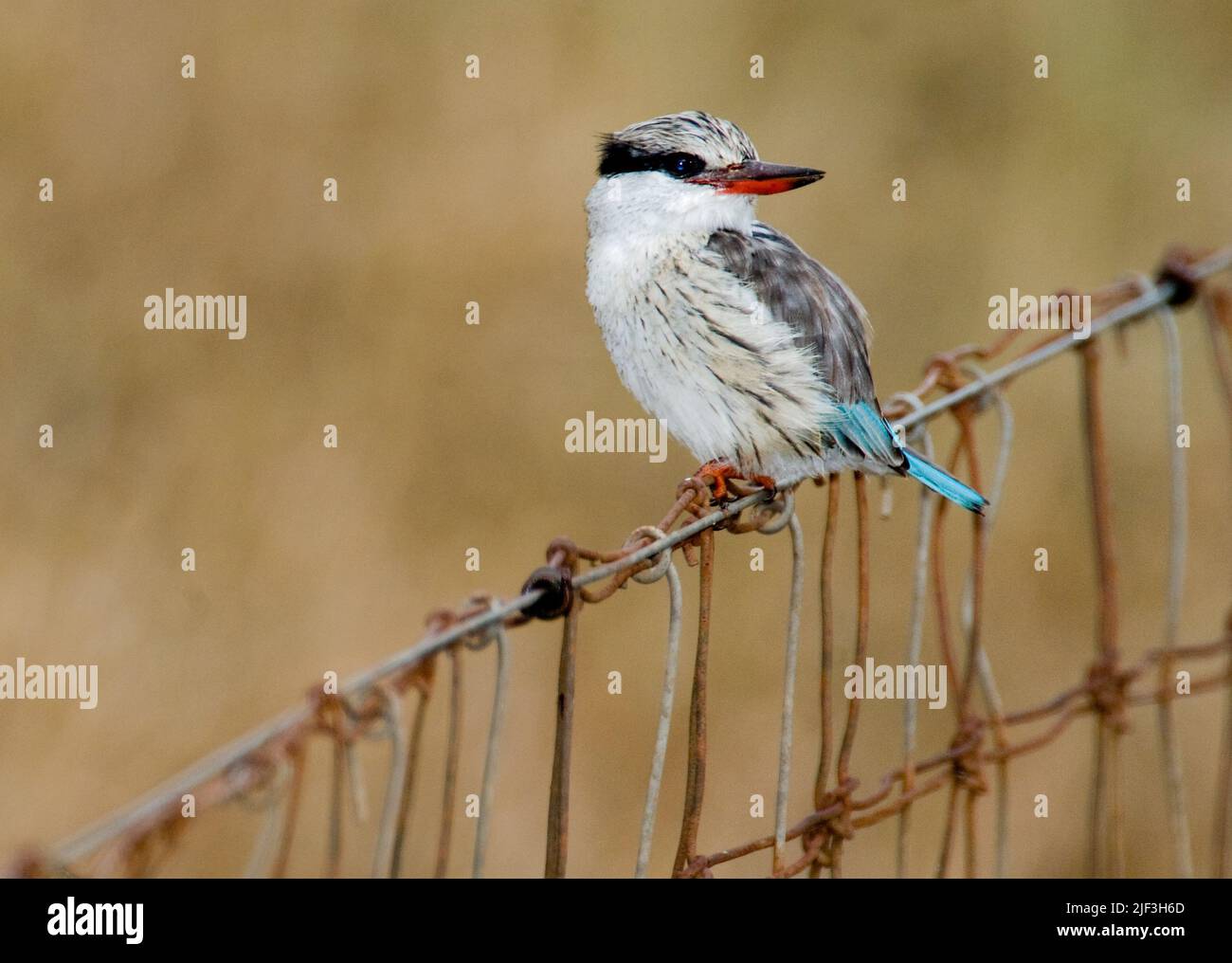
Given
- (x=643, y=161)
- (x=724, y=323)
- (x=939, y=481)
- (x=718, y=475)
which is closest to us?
(x=939, y=481)

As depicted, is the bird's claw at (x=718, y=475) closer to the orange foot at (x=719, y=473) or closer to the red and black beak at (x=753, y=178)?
the orange foot at (x=719, y=473)

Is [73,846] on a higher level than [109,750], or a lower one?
lower

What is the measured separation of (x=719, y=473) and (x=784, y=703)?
101 centimetres

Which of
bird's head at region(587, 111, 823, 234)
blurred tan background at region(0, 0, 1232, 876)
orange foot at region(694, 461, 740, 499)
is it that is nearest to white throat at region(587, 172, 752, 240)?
bird's head at region(587, 111, 823, 234)

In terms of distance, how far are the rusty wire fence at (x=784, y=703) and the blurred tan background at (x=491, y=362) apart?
1.57m

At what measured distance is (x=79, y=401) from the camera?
4812 mm

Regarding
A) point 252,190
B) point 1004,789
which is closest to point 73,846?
point 1004,789

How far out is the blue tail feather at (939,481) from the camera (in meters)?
2.77

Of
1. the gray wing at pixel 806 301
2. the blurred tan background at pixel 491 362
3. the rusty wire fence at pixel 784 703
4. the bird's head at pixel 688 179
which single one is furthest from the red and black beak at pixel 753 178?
the blurred tan background at pixel 491 362

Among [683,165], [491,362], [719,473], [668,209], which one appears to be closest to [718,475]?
[719,473]

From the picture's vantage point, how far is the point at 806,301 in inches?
130

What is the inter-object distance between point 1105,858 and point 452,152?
3376mm

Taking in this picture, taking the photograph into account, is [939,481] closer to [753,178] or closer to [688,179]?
[753,178]
